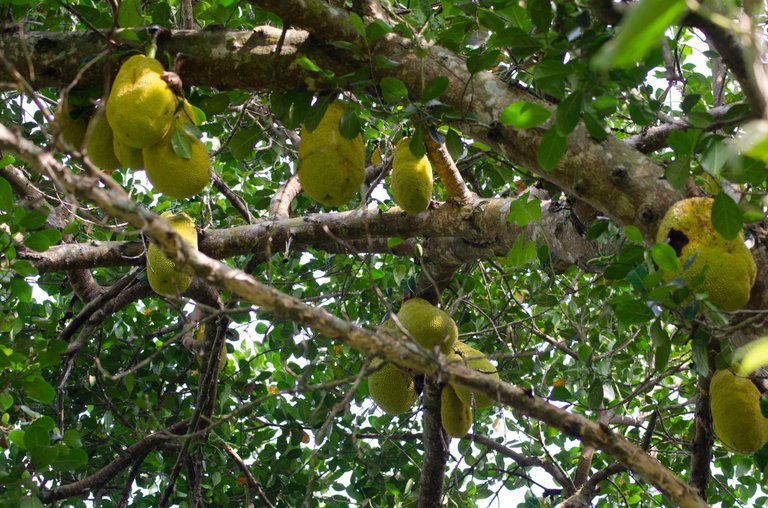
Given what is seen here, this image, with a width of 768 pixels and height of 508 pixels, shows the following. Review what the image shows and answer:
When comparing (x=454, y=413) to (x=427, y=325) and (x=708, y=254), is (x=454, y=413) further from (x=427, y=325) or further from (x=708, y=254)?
(x=708, y=254)

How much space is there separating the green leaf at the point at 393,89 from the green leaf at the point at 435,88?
0.20 ft


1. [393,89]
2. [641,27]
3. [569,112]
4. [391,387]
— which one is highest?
[393,89]

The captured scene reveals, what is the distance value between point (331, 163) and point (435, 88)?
1.20 ft

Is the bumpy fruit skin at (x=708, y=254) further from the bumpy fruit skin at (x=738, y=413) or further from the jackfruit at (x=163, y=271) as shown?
the jackfruit at (x=163, y=271)

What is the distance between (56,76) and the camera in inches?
76.3

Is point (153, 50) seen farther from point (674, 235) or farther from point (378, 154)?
point (378, 154)

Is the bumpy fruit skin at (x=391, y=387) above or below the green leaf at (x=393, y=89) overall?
below

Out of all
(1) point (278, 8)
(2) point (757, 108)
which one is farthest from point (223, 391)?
(2) point (757, 108)

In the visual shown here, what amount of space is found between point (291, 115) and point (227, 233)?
784 millimetres

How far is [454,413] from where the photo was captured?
2539 mm

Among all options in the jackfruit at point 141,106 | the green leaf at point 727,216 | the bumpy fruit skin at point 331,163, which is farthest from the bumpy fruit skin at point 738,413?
the jackfruit at point 141,106

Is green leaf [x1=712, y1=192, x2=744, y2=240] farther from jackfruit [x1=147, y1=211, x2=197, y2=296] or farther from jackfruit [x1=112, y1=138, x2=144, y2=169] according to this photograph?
jackfruit [x1=147, y1=211, x2=197, y2=296]

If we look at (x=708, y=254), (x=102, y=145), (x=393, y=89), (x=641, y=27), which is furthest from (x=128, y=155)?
(x=641, y=27)

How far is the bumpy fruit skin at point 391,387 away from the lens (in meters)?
2.59
